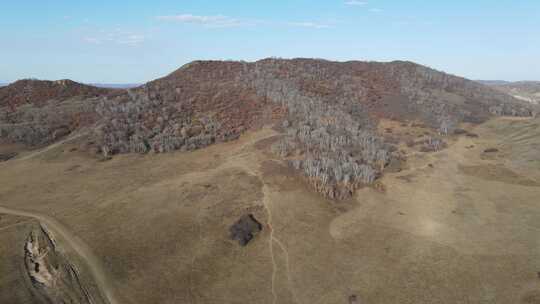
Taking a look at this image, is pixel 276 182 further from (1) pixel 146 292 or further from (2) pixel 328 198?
(1) pixel 146 292

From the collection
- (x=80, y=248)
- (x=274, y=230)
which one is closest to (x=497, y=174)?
(x=274, y=230)

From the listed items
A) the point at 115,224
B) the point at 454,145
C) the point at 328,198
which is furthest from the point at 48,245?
the point at 454,145

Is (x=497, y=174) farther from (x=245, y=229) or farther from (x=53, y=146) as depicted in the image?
(x=53, y=146)

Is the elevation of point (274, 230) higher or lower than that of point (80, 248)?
lower

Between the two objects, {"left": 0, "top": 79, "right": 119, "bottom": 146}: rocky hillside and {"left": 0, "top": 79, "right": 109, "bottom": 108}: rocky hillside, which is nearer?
{"left": 0, "top": 79, "right": 119, "bottom": 146}: rocky hillside

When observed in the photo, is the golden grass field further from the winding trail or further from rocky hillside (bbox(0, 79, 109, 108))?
rocky hillside (bbox(0, 79, 109, 108))

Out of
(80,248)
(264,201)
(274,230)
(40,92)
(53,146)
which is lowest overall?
(274,230)

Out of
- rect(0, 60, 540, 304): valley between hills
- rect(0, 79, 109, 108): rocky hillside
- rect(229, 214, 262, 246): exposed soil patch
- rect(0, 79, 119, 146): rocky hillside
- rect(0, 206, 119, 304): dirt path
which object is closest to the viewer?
rect(0, 206, 119, 304): dirt path

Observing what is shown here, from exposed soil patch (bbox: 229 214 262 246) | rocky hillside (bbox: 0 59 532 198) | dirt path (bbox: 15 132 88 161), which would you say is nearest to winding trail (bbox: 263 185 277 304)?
exposed soil patch (bbox: 229 214 262 246)
